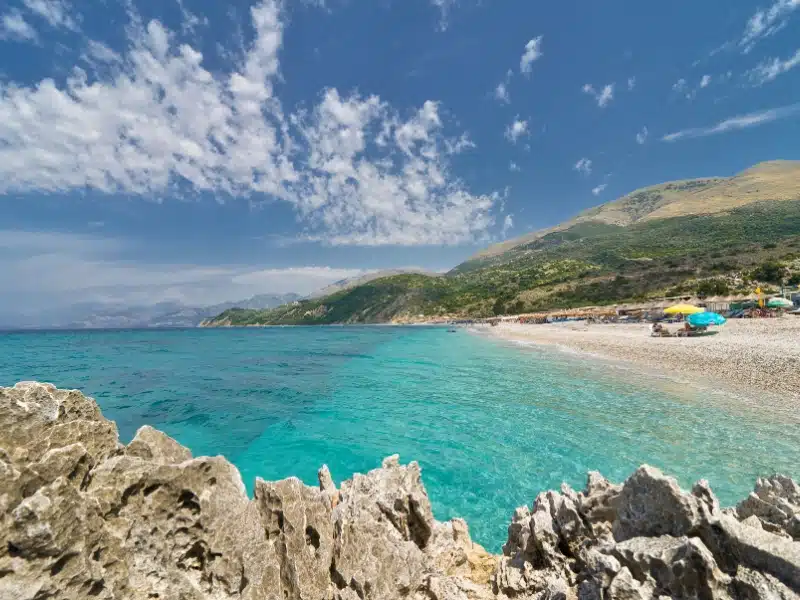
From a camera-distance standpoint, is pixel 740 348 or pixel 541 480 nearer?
pixel 541 480

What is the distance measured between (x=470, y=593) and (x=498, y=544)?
129 inches

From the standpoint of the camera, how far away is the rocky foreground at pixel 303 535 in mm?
3035

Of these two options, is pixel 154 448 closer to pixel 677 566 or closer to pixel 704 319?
pixel 677 566

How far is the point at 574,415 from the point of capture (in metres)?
16.2

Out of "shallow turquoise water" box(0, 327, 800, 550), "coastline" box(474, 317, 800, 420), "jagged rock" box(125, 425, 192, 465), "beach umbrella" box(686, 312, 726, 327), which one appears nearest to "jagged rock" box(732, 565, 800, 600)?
"shallow turquoise water" box(0, 327, 800, 550)

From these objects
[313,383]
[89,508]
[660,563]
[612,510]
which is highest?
[89,508]

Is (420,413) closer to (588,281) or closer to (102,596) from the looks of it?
(102,596)

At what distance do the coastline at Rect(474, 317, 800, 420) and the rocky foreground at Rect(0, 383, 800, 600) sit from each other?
14.7 meters

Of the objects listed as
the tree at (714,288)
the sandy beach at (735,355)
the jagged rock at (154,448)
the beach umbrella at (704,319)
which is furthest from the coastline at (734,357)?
the tree at (714,288)

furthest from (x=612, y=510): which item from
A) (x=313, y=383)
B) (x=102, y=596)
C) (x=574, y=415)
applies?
(x=313, y=383)

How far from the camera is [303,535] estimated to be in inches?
193

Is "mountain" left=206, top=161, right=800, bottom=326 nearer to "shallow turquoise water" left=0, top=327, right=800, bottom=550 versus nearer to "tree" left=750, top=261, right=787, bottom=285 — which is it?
"tree" left=750, top=261, right=787, bottom=285

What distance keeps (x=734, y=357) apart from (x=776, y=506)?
2641 cm

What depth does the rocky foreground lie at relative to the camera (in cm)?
304
